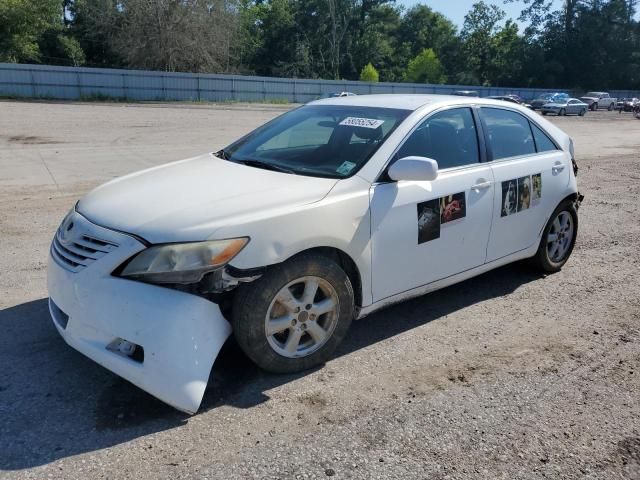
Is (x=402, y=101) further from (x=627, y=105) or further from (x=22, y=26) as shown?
(x=627, y=105)

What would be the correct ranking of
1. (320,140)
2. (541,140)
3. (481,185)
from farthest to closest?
1. (541,140)
2. (481,185)
3. (320,140)

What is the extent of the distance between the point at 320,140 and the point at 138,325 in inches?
77.4

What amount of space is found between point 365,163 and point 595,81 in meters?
85.8

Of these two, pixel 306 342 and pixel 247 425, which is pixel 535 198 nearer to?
pixel 306 342

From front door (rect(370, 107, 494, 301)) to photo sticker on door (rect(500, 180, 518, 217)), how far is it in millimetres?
185

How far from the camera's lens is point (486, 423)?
3045mm

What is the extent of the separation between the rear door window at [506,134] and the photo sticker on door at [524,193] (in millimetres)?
230

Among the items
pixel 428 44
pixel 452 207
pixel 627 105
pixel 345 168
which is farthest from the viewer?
pixel 428 44

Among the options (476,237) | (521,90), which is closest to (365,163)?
(476,237)

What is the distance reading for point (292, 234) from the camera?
317 cm

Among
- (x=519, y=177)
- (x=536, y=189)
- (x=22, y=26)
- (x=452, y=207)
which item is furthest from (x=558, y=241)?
(x=22, y=26)

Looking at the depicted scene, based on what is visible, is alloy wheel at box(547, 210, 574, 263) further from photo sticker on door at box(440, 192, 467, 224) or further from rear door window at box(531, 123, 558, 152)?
photo sticker on door at box(440, 192, 467, 224)

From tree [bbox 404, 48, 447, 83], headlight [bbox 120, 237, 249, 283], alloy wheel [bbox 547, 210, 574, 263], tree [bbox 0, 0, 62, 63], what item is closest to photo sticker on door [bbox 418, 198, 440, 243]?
headlight [bbox 120, 237, 249, 283]

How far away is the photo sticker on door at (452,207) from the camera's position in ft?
13.0
